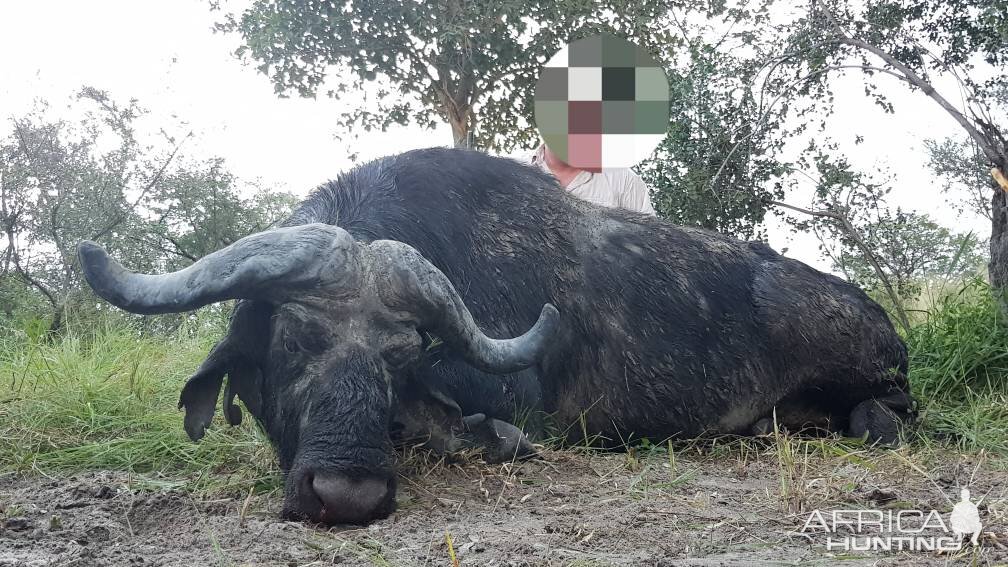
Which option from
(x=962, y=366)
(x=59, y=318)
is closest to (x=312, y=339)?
(x=962, y=366)

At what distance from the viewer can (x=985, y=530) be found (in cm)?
226

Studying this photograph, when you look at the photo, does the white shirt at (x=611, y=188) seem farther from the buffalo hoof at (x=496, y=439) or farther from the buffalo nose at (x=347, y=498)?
the buffalo nose at (x=347, y=498)

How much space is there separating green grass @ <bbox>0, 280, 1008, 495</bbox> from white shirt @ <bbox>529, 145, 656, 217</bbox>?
2.10 m

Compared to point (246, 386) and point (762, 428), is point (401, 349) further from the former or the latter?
point (762, 428)

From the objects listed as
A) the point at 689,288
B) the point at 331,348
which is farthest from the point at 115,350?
the point at 689,288

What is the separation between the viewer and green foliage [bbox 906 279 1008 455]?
448 cm

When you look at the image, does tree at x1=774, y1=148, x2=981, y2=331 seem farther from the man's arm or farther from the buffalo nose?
the buffalo nose

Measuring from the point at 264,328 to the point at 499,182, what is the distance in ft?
5.45

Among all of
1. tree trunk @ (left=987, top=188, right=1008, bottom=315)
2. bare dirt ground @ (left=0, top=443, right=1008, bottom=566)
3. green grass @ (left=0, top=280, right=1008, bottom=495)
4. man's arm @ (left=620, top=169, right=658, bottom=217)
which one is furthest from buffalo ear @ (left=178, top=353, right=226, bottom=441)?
tree trunk @ (left=987, top=188, right=1008, bottom=315)

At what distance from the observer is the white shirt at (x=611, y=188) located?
5.77m

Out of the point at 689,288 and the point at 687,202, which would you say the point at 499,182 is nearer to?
the point at 689,288

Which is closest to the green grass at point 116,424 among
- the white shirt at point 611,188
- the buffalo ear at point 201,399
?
the buffalo ear at point 201,399

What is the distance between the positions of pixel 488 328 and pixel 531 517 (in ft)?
4.35

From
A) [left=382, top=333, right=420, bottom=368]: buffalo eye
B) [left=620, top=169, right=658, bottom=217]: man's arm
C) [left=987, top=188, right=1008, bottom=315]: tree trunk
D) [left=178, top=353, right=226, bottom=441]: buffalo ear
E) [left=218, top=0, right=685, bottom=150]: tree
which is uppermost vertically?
[left=218, top=0, right=685, bottom=150]: tree
